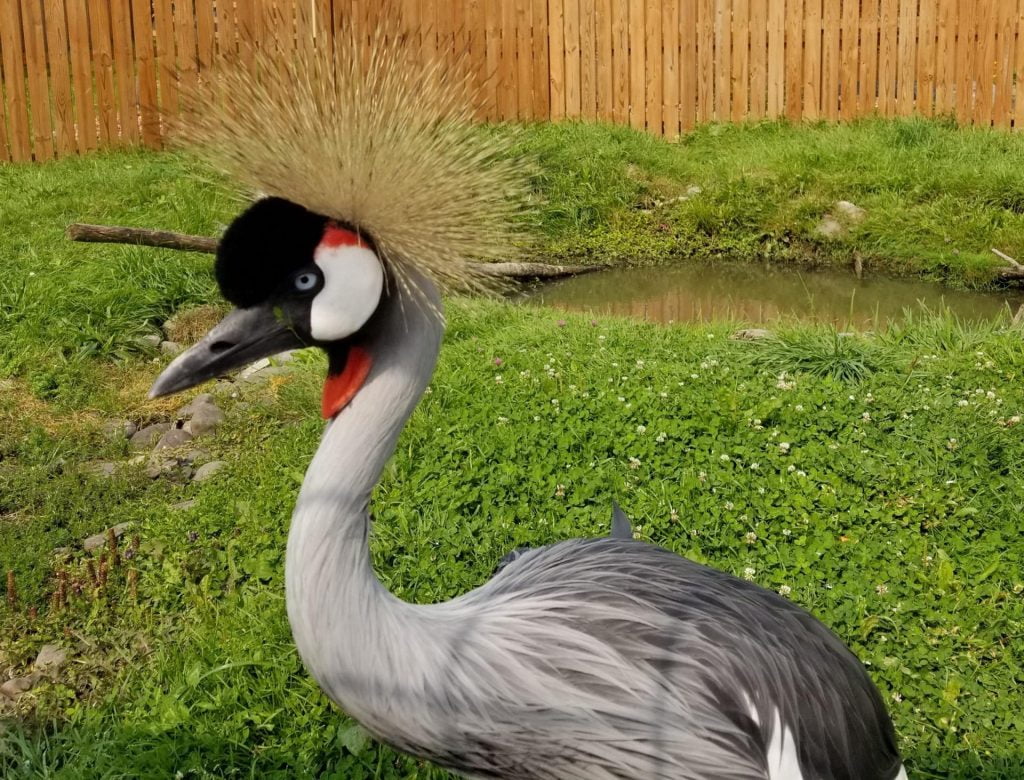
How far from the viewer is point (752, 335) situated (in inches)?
171

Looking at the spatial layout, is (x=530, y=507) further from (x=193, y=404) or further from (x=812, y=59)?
(x=812, y=59)

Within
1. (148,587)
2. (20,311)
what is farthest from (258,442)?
(20,311)


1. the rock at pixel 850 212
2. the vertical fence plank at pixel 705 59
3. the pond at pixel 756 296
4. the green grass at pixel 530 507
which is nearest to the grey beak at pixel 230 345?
the green grass at pixel 530 507

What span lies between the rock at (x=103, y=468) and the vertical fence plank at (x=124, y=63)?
525 centimetres

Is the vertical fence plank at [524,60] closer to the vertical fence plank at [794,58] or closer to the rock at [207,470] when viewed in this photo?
the vertical fence plank at [794,58]

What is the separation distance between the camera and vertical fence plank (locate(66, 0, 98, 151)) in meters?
8.07

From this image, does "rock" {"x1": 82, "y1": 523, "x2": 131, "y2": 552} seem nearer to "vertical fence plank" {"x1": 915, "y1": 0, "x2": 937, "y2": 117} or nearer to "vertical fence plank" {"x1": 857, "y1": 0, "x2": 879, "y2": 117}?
"vertical fence plank" {"x1": 857, "y1": 0, "x2": 879, "y2": 117}

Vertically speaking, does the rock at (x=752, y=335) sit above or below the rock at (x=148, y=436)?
above

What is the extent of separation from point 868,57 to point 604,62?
2207mm

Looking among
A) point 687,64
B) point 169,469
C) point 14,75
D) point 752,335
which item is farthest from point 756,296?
point 14,75

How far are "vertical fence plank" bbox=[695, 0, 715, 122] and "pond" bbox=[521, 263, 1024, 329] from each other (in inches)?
116

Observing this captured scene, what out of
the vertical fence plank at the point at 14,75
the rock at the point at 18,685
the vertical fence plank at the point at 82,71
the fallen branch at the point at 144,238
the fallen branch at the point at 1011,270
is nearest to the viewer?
the rock at the point at 18,685

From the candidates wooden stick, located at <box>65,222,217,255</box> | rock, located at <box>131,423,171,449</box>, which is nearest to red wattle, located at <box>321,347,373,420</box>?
rock, located at <box>131,423,171,449</box>

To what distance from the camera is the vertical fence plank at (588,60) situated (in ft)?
28.9
